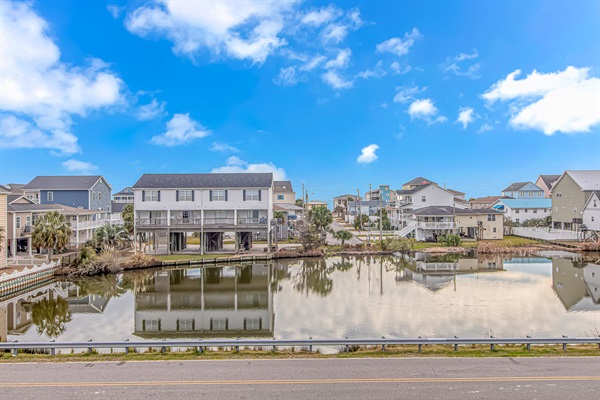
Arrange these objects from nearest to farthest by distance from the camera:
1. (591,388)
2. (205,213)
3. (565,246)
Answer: (591,388) → (205,213) → (565,246)

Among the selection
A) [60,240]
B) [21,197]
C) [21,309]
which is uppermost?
[21,197]

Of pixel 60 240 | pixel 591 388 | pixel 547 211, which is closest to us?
pixel 591 388

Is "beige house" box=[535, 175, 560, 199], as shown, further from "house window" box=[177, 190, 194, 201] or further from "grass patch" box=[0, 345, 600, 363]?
"grass patch" box=[0, 345, 600, 363]

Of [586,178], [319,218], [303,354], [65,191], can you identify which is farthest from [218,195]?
[586,178]

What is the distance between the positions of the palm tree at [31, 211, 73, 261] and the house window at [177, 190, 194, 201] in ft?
38.3

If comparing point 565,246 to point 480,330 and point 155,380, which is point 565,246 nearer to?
point 480,330

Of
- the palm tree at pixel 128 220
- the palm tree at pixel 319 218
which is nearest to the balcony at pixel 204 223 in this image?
the palm tree at pixel 319 218

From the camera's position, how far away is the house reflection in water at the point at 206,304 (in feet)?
57.5

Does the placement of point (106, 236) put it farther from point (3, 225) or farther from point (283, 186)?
point (283, 186)

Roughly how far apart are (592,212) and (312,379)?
5383 cm

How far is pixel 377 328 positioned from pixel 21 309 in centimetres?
1949

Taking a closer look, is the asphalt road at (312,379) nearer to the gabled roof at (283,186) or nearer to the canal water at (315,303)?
the canal water at (315,303)

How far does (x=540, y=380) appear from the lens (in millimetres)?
9781

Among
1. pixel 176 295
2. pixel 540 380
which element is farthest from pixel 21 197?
pixel 540 380
